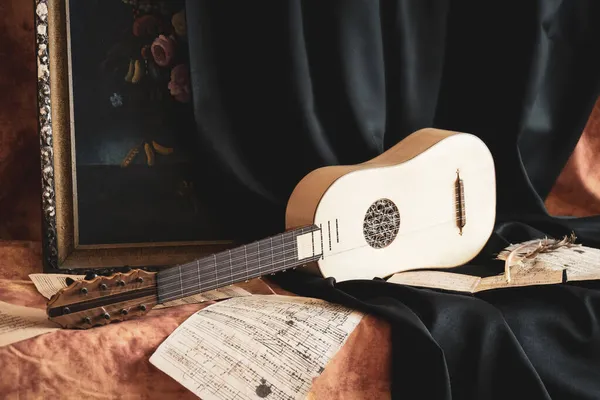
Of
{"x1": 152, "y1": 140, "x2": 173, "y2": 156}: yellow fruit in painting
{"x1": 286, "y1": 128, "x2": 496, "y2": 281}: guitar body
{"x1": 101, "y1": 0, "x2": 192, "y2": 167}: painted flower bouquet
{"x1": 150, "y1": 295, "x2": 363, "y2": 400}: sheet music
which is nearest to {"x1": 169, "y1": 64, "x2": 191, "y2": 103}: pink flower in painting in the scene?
{"x1": 101, "y1": 0, "x2": 192, "y2": 167}: painted flower bouquet

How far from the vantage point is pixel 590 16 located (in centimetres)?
171

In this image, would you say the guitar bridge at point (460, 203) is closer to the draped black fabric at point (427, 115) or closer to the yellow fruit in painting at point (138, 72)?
the draped black fabric at point (427, 115)

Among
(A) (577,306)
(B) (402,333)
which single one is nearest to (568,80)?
(A) (577,306)

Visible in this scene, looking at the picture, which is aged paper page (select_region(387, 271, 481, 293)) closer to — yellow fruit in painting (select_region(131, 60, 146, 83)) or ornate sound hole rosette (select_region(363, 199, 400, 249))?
ornate sound hole rosette (select_region(363, 199, 400, 249))

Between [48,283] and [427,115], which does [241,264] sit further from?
[427,115]

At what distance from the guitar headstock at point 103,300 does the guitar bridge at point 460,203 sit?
686mm

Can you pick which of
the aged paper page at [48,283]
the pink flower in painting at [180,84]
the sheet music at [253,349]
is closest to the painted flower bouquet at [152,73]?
the pink flower in painting at [180,84]

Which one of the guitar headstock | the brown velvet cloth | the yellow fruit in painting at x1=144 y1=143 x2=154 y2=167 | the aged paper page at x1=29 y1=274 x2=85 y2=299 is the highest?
the yellow fruit in painting at x1=144 y1=143 x2=154 y2=167

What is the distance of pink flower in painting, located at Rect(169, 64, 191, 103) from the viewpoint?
4.83ft

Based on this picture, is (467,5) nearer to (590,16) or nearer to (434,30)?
(434,30)

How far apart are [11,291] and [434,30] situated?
3.56 ft

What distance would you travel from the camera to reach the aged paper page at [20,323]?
3.21ft

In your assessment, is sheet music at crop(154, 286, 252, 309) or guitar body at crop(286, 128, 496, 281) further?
guitar body at crop(286, 128, 496, 281)

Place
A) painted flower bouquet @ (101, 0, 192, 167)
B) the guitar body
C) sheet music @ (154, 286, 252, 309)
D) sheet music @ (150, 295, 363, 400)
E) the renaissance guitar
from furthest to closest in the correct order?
painted flower bouquet @ (101, 0, 192, 167)
the guitar body
sheet music @ (154, 286, 252, 309)
the renaissance guitar
sheet music @ (150, 295, 363, 400)
